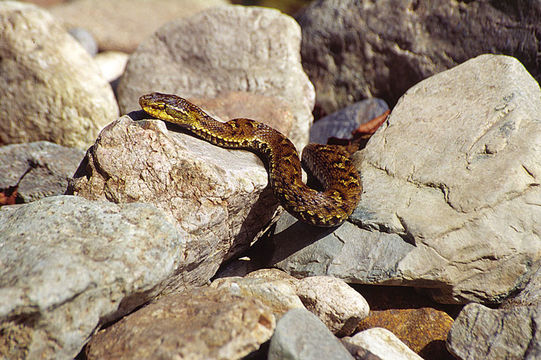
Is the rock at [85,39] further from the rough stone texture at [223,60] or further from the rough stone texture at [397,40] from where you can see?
the rough stone texture at [397,40]

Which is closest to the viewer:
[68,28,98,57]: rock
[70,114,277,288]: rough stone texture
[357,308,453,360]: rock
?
[357,308,453,360]: rock

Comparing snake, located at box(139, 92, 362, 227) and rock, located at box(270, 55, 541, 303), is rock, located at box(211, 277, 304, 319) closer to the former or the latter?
rock, located at box(270, 55, 541, 303)

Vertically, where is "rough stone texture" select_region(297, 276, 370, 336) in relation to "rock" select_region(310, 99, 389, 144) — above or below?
below

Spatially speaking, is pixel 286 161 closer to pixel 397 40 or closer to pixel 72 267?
pixel 72 267

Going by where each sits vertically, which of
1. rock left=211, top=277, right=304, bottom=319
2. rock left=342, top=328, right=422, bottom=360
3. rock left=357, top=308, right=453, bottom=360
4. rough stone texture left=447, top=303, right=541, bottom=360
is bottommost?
rock left=357, top=308, right=453, bottom=360

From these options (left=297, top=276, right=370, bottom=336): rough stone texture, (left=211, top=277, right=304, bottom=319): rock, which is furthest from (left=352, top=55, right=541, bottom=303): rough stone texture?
(left=211, top=277, right=304, bottom=319): rock
